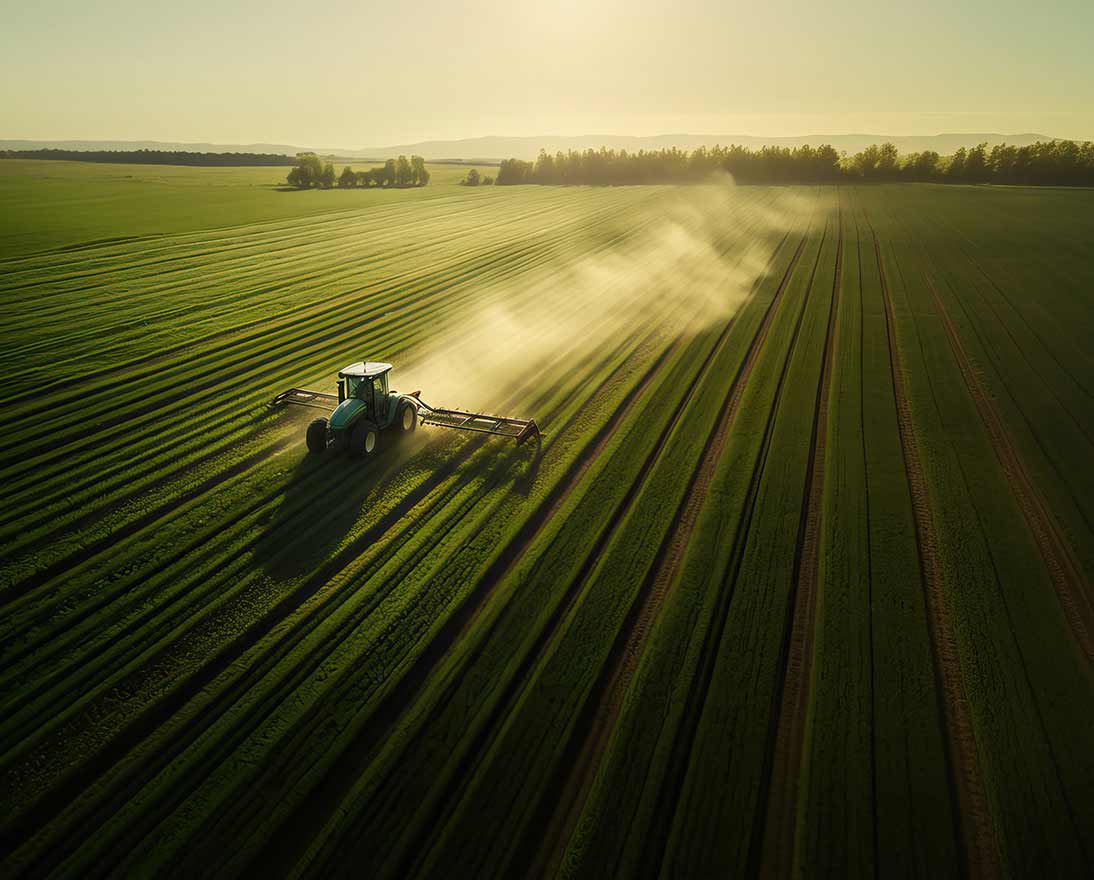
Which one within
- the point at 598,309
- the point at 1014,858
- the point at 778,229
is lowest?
the point at 1014,858

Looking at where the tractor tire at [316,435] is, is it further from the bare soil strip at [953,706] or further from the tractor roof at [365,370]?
the bare soil strip at [953,706]

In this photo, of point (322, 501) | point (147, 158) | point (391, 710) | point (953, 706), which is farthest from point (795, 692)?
point (147, 158)

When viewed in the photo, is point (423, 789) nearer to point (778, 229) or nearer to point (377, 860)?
point (377, 860)

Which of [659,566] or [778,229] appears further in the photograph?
[778,229]

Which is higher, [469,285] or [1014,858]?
[469,285]

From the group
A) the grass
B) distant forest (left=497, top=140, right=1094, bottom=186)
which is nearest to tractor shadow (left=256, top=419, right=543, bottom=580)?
the grass

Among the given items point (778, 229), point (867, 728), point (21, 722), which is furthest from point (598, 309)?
point (778, 229)
